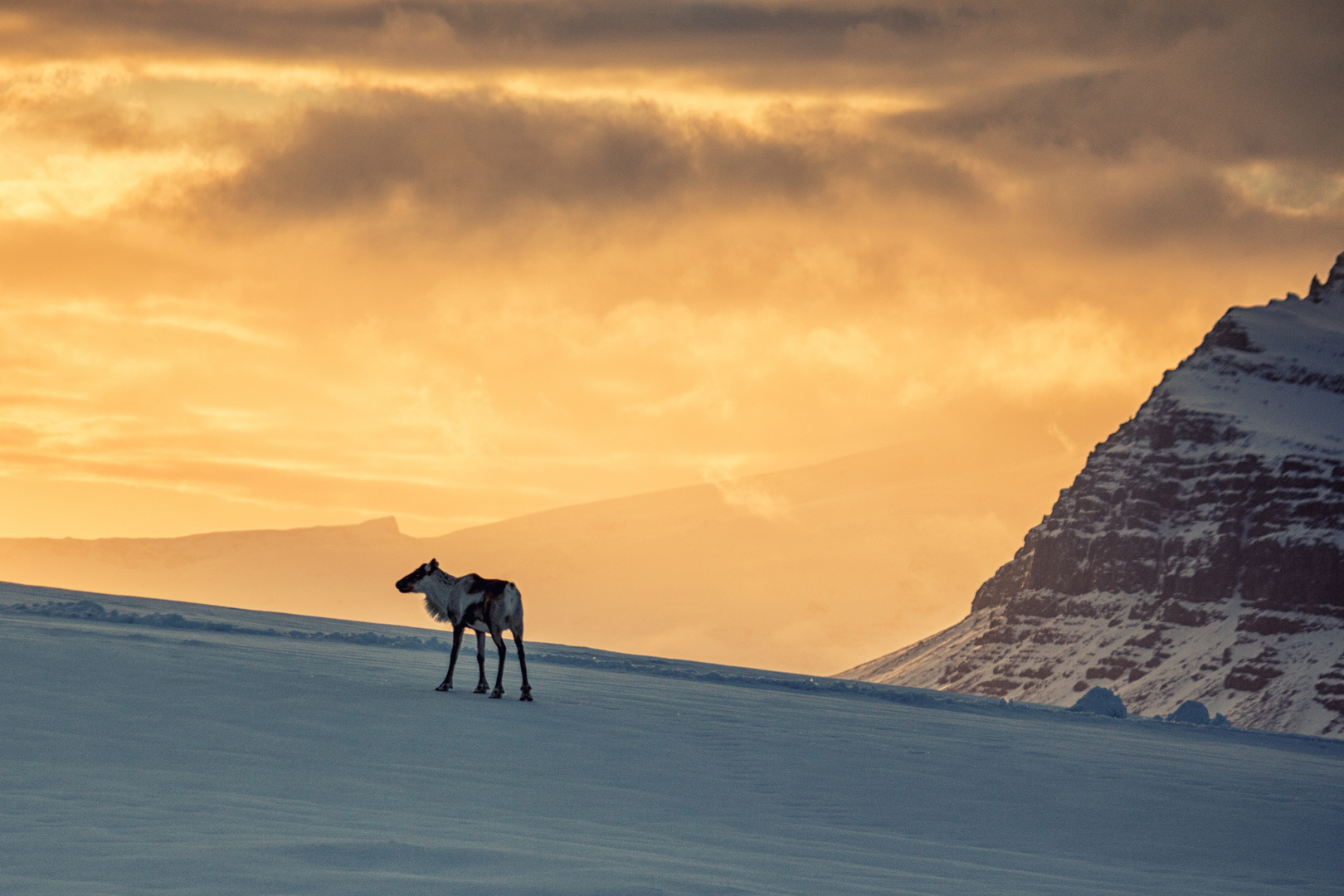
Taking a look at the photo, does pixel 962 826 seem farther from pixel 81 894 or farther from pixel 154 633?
pixel 154 633

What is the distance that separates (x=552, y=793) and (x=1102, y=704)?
6527 centimetres

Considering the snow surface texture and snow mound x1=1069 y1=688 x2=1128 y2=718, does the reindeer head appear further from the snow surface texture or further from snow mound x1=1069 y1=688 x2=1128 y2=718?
snow mound x1=1069 y1=688 x2=1128 y2=718

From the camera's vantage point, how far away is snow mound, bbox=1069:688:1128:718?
71625mm

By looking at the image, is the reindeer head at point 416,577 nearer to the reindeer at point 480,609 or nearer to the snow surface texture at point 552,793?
the reindeer at point 480,609

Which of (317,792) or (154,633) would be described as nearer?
(317,792)

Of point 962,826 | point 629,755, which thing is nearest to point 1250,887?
point 962,826

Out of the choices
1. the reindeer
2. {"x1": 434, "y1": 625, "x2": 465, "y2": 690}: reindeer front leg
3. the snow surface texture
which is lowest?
the snow surface texture

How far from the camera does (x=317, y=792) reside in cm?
1594

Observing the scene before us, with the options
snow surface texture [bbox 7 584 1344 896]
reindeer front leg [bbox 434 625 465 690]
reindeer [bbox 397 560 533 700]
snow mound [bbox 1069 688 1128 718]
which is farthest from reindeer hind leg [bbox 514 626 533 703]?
snow mound [bbox 1069 688 1128 718]

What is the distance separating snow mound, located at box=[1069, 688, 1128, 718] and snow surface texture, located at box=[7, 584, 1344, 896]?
111 ft

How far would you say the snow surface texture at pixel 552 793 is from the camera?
37.9 ft

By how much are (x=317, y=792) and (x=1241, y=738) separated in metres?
49.2

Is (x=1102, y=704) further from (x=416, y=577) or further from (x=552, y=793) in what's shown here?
(x=552, y=793)

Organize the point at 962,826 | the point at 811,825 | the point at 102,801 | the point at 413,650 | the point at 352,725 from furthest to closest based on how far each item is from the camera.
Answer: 1. the point at 413,650
2. the point at 352,725
3. the point at 962,826
4. the point at 811,825
5. the point at 102,801
